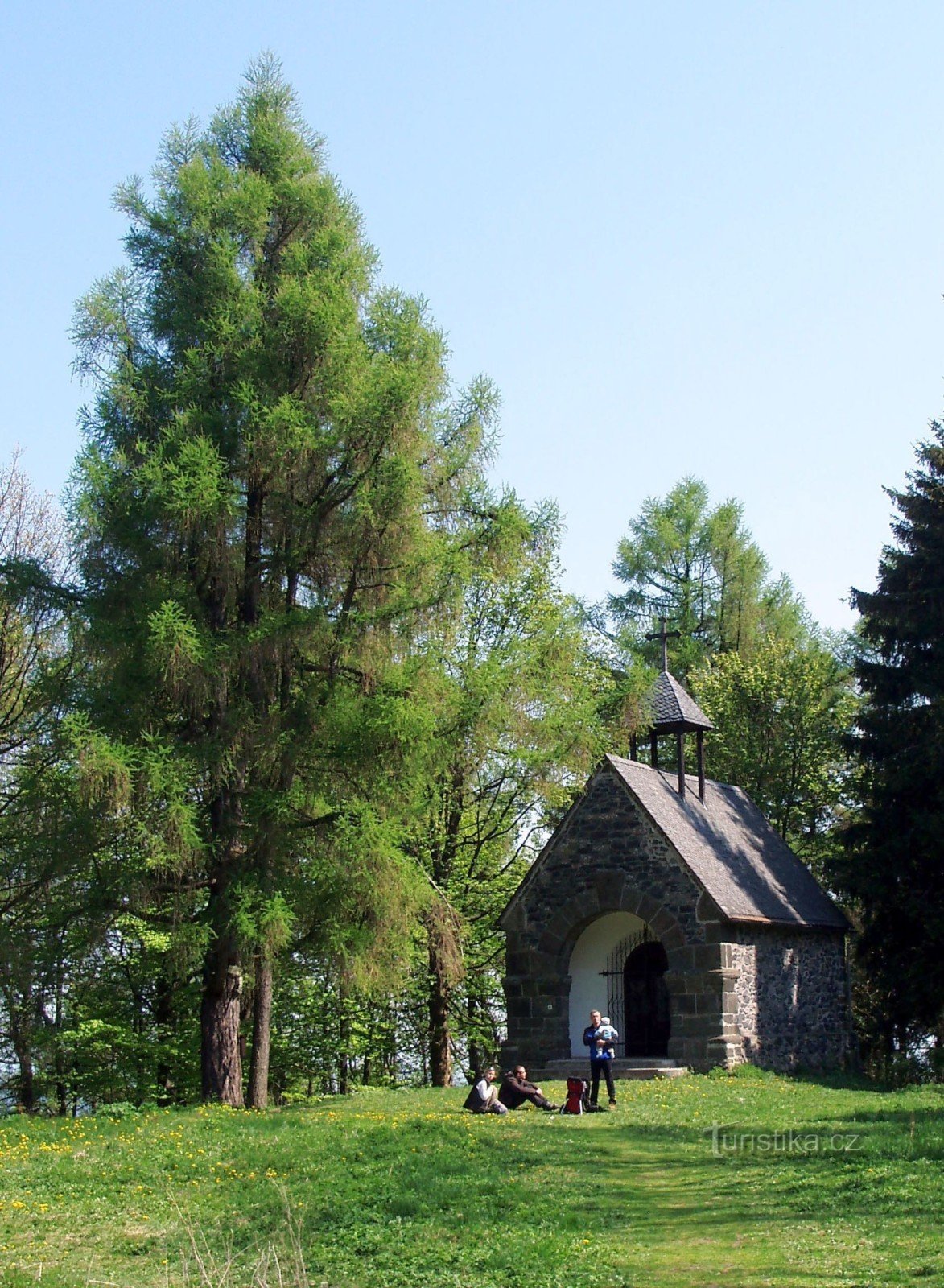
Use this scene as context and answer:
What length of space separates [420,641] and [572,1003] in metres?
9.42

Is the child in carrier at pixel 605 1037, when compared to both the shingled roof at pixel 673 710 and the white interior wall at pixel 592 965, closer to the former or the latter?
the white interior wall at pixel 592 965

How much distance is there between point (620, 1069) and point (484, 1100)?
5765mm

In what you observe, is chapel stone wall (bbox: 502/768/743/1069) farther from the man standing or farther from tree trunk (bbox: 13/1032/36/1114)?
tree trunk (bbox: 13/1032/36/1114)

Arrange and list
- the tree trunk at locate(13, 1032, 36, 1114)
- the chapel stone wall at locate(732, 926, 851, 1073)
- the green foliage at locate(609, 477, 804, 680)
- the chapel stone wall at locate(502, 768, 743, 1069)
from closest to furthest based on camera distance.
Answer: the chapel stone wall at locate(502, 768, 743, 1069)
the chapel stone wall at locate(732, 926, 851, 1073)
the tree trunk at locate(13, 1032, 36, 1114)
the green foliage at locate(609, 477, 804, 680)

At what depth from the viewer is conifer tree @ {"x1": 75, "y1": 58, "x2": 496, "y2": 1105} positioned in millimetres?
15758

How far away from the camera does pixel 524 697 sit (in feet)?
57.7

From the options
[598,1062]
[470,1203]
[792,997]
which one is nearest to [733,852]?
[792,997]

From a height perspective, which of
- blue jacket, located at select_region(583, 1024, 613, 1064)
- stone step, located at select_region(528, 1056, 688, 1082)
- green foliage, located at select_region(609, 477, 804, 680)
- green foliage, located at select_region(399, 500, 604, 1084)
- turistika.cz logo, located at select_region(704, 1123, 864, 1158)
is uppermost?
green foliage, located at select_region(609, 477, 804, 680)

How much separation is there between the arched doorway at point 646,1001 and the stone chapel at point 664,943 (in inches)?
0.8

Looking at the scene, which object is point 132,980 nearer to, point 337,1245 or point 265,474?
point 265,474

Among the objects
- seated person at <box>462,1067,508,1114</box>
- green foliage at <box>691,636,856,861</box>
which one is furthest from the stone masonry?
green foliage at <box>691,636,856,861</box>

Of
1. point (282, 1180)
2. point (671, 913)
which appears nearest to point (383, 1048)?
point (671, 913)

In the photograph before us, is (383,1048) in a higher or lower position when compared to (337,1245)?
lower

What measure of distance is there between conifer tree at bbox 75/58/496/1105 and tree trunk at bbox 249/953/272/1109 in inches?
2.1
